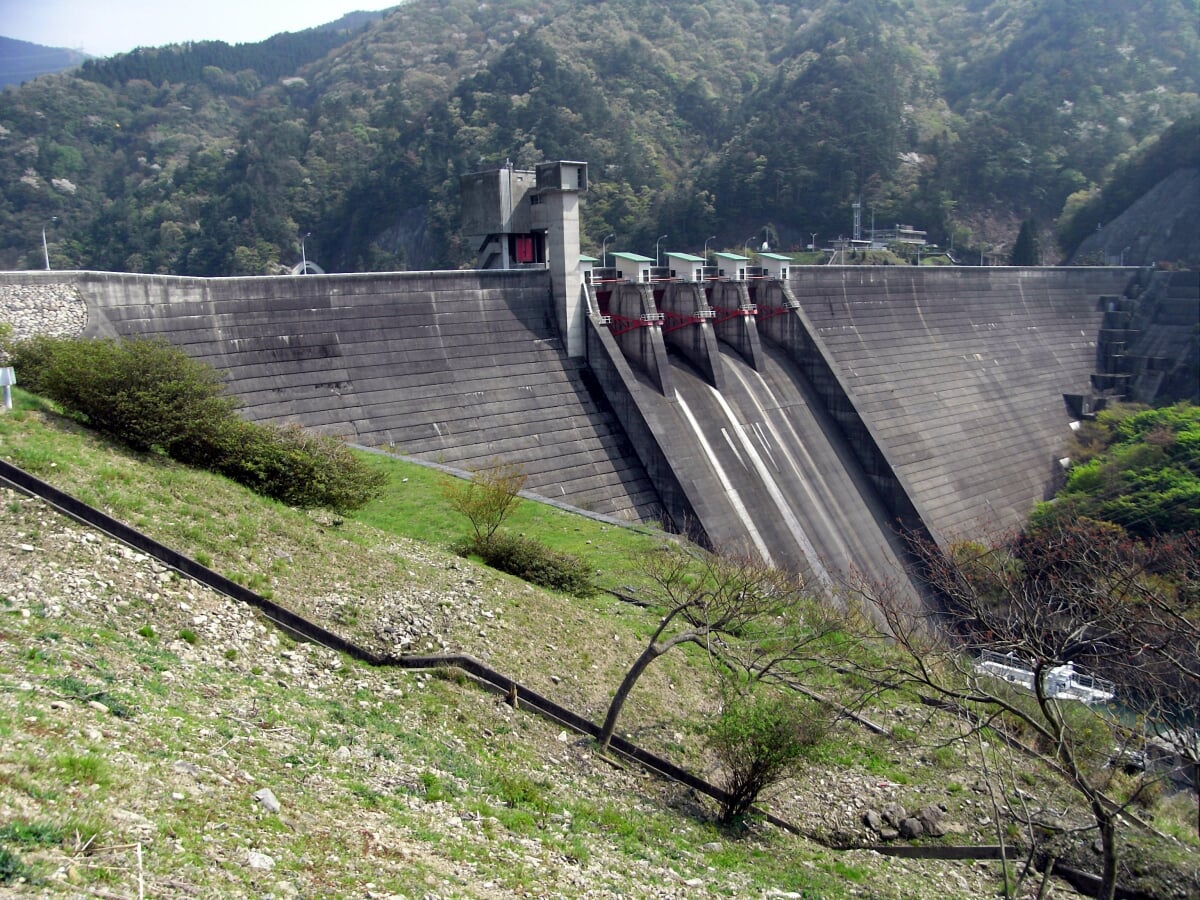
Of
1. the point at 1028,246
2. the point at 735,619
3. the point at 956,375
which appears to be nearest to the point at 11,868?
the point at 735,619

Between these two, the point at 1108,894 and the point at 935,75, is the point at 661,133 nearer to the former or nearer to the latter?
the point at 935,75

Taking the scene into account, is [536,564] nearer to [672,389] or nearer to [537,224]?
[672,389]

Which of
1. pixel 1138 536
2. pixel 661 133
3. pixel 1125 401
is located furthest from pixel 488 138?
pixel 1138 536

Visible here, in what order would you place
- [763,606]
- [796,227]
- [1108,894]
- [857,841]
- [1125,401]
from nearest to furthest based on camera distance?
[1108,894] < [857,841] < [763,606] < [1125,401] < [796,227]

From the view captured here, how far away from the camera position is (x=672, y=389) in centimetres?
2553

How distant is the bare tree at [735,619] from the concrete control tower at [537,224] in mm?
9587

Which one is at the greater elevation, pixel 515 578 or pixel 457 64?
pixel 457 64

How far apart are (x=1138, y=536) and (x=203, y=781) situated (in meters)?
29.6

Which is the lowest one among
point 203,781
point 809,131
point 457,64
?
point 203,781

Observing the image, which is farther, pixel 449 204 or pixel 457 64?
pixel 457 64

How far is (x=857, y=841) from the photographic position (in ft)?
37.2

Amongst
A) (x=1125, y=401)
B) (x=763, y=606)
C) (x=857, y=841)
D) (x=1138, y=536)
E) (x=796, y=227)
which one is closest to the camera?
(x=857, y=841)

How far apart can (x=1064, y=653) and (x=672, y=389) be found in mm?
14325

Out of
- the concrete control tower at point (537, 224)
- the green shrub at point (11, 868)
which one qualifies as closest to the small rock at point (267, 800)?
the green shrub at point (11, 868)
